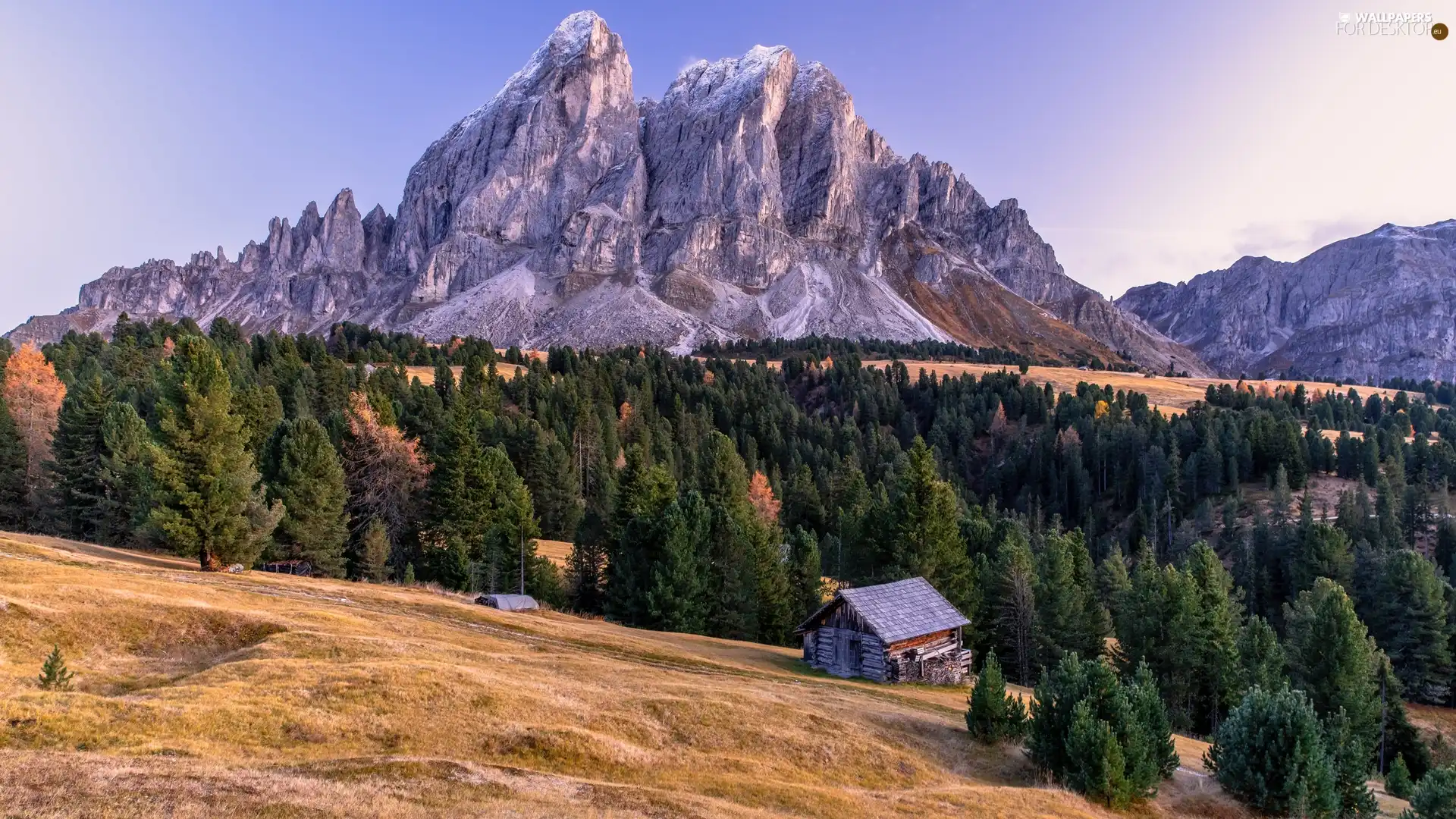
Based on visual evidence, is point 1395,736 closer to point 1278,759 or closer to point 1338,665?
point 1338,665

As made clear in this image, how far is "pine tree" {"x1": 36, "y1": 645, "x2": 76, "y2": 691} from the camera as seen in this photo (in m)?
20.7

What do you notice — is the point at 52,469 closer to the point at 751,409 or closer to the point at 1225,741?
the point at 1225,741

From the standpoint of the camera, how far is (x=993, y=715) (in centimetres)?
3114

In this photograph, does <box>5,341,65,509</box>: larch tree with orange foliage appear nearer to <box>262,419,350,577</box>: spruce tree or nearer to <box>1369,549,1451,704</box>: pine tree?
<box>262,419,350,577</box>: spruce tree

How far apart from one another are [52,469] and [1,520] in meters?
11.6

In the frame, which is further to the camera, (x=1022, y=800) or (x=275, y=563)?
(x=275, y=563)

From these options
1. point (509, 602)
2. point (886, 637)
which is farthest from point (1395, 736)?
point (509, 602)

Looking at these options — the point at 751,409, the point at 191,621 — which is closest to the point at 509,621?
the point at 191,621

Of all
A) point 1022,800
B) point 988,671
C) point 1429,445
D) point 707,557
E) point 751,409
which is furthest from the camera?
point 751,409

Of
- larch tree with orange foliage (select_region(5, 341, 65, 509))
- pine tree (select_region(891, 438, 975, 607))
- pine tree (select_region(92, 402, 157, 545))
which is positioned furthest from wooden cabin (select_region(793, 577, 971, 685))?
larch tree with orange foliage (select_region(5, 341, 65, 509))

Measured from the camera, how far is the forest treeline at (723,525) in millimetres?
49250

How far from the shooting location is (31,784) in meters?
13.6

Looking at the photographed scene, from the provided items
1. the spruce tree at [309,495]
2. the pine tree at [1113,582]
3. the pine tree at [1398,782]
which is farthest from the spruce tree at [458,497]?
the pine tree at [1398,782]

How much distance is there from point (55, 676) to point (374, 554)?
1342 inches
